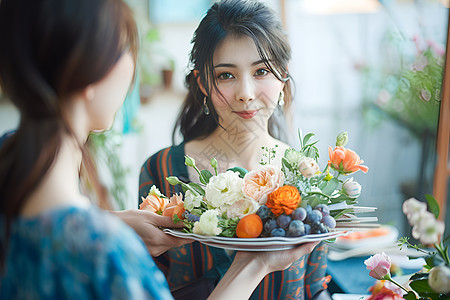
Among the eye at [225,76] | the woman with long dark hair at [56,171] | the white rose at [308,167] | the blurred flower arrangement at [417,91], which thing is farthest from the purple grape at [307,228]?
the blurred flower arrangement at [417,91]

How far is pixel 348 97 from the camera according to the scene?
329cm

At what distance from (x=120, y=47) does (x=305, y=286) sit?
0.85 metres

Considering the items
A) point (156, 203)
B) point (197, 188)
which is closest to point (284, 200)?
point (197, 188)

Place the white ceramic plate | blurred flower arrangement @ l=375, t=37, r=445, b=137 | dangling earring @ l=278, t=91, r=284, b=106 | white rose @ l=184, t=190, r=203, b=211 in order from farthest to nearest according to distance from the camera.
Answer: blurred flower arrangement @ l=375, t=37, r=445, b=137
dangling earring @ l=278, t=91, r=284, b=106
white rose @ l=184, t=190, r=203, b=211
the white ceramic plate

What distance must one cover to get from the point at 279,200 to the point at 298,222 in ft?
0.19

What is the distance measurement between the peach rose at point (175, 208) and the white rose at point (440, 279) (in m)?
0.53

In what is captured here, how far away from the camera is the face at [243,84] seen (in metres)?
1.09

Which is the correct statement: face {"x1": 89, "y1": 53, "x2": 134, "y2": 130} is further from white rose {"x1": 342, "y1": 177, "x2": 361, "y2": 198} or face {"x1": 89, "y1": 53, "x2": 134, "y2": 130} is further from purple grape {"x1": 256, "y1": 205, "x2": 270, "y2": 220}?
white rose {"x1": 342, "y1": 177, "x2": 361, "y2": 198}

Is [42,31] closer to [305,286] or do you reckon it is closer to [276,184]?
[276,184]

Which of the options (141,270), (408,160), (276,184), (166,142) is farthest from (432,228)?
(166,142)

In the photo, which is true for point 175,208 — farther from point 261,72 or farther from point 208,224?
point 261,72

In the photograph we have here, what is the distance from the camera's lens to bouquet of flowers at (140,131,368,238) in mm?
891

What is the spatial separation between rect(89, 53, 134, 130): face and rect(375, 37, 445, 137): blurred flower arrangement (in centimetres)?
101

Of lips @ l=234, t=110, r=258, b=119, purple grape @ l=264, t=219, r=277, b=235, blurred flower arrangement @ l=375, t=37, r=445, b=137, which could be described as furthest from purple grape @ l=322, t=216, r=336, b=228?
blurred flower arrangement @ l=375, t=37, r=445, b=137
